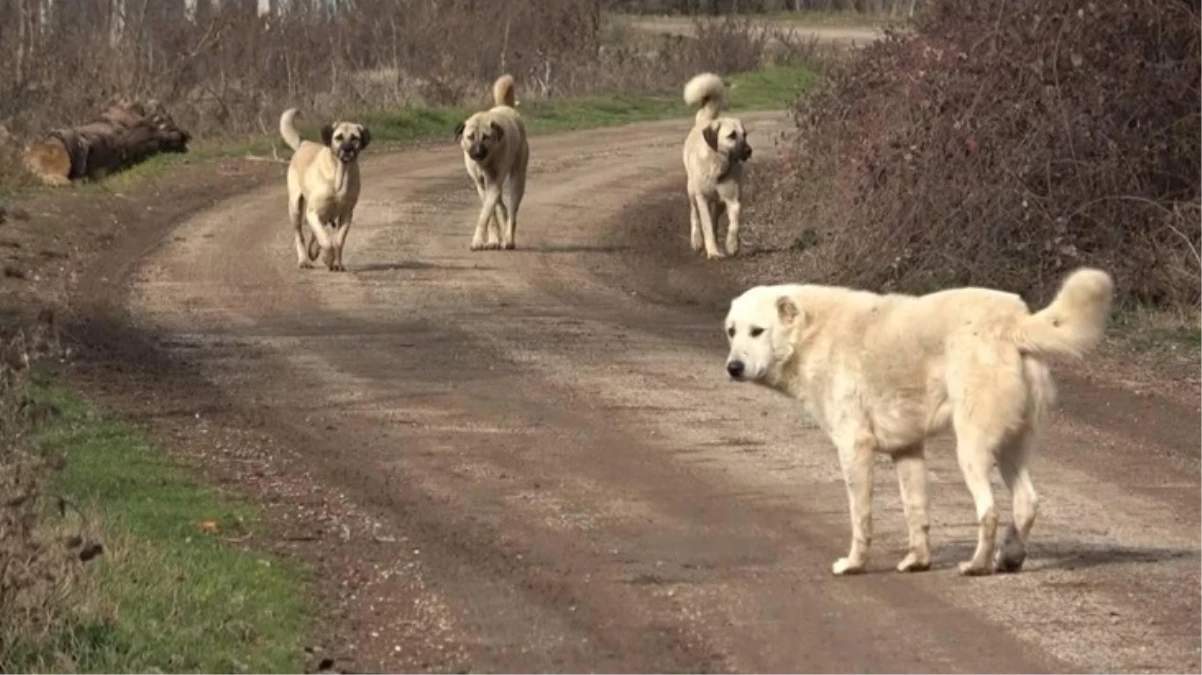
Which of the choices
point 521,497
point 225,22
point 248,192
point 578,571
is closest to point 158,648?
point 578,571

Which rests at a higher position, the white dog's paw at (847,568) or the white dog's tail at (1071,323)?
the white dog's tail at (1071,323)

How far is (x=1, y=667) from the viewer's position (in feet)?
26.3

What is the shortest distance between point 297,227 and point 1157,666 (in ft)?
45.4

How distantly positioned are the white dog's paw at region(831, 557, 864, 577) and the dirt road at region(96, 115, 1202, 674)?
0.10 m

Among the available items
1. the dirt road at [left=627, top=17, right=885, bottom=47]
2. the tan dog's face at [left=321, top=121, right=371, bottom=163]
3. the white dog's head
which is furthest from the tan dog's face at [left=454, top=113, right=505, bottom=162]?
the dirt road at [left=627, top=17, right=885, bottom=47]

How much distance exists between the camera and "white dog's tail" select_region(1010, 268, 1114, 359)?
9.19 m

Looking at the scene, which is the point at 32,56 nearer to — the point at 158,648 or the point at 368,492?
the point at 368,492

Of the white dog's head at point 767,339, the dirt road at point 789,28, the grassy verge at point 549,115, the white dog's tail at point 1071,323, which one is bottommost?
the grassy verge at point 549,115

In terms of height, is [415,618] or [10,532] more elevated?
[10,532]

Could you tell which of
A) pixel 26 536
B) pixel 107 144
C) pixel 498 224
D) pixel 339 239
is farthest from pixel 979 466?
pixel 107 144

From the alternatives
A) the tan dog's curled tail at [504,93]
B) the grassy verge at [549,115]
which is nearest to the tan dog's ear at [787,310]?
the tan dog's curled tail at [504,93]

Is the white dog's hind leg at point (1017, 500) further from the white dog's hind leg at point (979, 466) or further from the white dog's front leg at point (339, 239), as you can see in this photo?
the white dog's front leg at point (339, 239)

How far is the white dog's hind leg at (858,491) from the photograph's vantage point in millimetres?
9586

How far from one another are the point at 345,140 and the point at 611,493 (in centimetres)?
946
